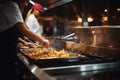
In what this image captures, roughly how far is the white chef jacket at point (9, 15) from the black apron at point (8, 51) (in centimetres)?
6

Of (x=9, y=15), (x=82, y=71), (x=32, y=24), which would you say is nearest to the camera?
(x=82, y=71)

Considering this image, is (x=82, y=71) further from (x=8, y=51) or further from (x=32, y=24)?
(x=32, y=24)

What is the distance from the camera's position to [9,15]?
2.16 m

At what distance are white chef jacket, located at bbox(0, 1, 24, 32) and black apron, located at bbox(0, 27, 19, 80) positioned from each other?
0.19 ft

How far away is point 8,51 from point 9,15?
36 centimetres

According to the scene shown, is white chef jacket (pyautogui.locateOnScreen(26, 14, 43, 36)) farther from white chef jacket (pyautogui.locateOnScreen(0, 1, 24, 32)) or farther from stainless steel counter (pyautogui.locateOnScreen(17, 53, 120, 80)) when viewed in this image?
stainless steel counter (pyautogui.locateOnScreen(17, 53, 120, 80))

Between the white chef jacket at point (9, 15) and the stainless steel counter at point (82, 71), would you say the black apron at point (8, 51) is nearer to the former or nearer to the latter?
the white chef jacket at point (9, 15)

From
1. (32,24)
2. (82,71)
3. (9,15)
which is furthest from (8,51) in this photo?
(32,24)

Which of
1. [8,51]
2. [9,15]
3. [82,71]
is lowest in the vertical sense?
[82,71]

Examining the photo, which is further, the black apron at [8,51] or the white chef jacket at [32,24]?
the white chef jacket at [32,24]

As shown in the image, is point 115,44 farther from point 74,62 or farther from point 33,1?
point 33,1

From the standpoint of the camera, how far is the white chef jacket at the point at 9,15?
84.3 inches

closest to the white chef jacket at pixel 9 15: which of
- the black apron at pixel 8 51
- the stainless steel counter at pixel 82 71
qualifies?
the black apron at pixel 8 51

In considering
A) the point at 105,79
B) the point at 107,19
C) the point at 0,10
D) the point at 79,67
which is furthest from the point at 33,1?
the point at 105,79
